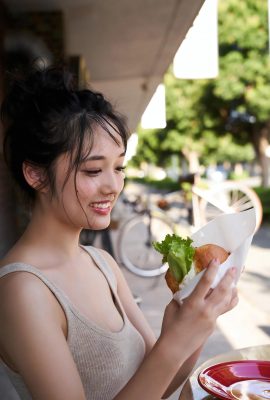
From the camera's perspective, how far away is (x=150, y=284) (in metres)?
7.48

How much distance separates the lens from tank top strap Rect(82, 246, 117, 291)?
1.68 m

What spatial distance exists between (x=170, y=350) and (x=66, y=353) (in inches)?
9.1

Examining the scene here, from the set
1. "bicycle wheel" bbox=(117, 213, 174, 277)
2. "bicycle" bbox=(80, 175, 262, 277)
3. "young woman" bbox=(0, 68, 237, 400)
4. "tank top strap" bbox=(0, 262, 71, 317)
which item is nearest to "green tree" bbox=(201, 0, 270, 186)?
"bicycle" bbox=(80, 175, 262, 277)

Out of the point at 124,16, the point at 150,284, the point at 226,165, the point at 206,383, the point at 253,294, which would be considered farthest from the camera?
the point at 226,165

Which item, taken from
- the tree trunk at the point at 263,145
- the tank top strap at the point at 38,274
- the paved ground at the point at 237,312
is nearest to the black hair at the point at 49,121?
the tank top strap at the point at 38,274

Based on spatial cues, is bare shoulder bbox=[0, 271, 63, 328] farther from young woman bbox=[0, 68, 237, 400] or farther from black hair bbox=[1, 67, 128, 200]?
black hair bbox=[1, 67, 128, 200]

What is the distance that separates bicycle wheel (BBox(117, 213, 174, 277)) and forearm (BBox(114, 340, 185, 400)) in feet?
21.2

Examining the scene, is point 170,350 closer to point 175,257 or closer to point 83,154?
point 175,257

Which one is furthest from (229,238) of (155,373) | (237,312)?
(237,312)

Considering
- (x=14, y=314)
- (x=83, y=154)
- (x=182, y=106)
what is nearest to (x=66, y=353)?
(x=14, y=314)

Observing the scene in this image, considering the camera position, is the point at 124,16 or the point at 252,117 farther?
the point at 252,117

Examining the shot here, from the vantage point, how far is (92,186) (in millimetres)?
1412

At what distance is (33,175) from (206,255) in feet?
1.66

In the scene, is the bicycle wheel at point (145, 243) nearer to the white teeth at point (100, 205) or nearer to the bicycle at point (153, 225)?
the bicycle at point (153, 225)
